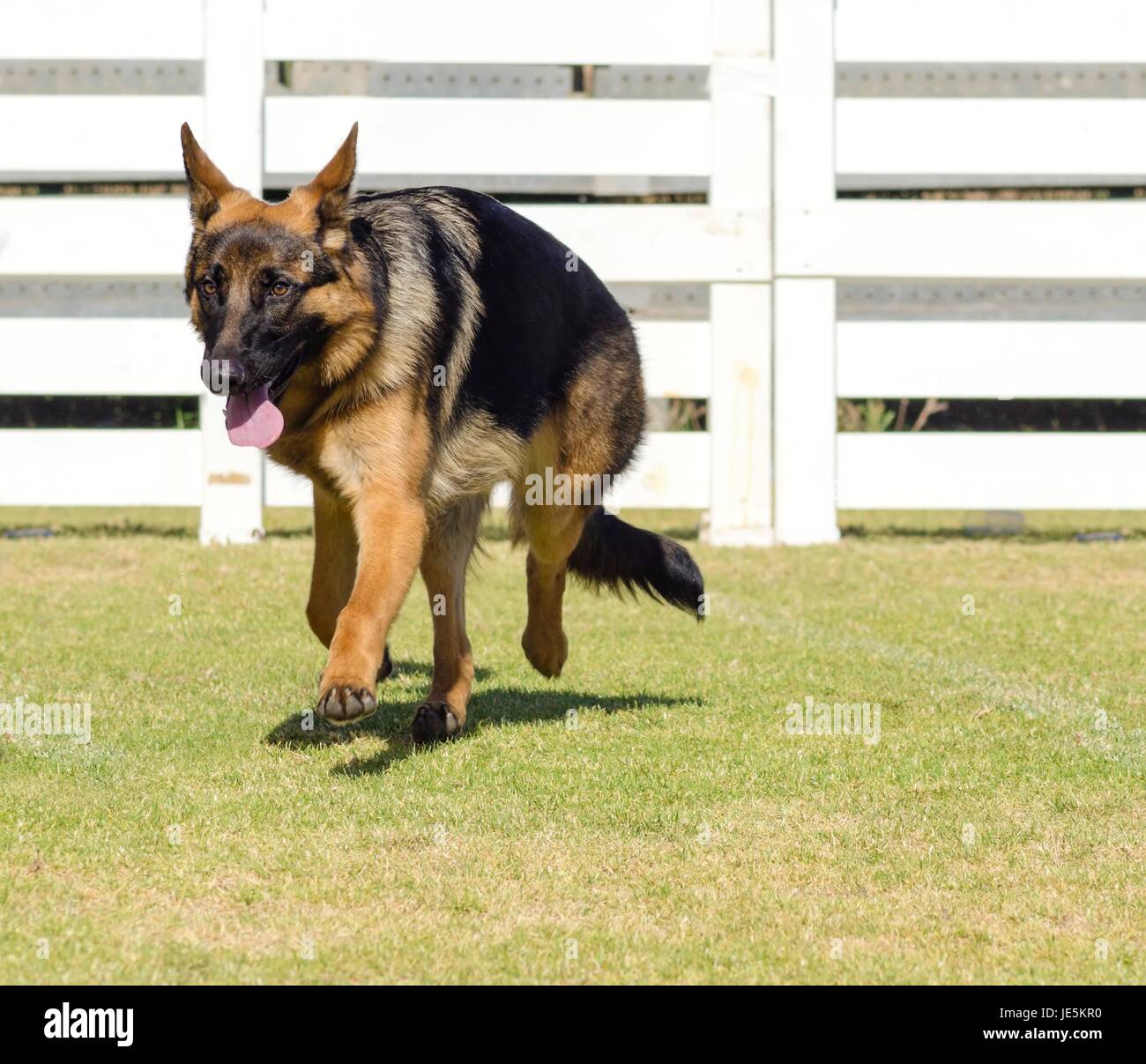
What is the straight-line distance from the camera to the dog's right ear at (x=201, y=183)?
527 cm

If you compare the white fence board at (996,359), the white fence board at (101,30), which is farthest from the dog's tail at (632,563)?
the white fence board at (101,30)

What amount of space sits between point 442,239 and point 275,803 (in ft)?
7.27

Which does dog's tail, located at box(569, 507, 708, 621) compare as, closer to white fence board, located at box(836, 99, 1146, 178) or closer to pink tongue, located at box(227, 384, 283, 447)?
pink tongue, located at box(227, 384, 283, 447)

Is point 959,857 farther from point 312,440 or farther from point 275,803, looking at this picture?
point 312,440

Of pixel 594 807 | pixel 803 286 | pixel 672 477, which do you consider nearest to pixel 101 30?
pixel 672 477

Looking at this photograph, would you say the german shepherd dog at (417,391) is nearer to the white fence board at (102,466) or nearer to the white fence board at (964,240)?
the white fence board at (964,240)

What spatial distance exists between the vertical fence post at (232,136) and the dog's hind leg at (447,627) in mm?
A: 6260

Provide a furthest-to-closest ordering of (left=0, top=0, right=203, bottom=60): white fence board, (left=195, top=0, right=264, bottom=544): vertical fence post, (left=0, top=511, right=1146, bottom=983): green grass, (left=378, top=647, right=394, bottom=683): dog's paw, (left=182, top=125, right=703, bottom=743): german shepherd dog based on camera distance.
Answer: (left=0, top=0, right=203, bottom=60): white fence board, (left=195, top=0, right=264, bottom=544): vertical fence post, (left=378, top=647, right=394, bottom=683): dog's paw, (left=182, top=125, right=703, bottom=743): german shepherd dog, (left=0, top=511, right=1146, bottom=983): green grass

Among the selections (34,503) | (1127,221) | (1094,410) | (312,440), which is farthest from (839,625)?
(1094,410)

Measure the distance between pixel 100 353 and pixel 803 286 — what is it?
5592mm

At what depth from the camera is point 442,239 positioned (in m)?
5.88

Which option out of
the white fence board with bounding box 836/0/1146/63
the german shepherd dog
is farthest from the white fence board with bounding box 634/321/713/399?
the german shepherd dog

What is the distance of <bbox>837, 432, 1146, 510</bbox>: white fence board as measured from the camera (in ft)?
42.1

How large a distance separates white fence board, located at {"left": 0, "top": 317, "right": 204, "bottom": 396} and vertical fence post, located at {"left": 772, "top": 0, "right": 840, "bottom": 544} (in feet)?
15.4
